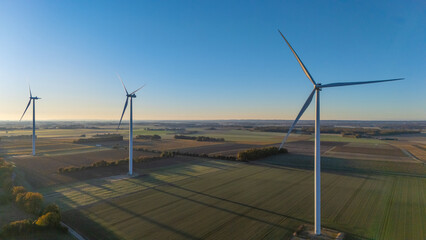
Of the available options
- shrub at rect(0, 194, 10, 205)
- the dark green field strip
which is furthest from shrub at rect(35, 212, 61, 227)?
shrub at rect(0, 194, 10, 205)

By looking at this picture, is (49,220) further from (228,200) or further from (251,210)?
(251,210)

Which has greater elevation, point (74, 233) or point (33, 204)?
point (33, 204)

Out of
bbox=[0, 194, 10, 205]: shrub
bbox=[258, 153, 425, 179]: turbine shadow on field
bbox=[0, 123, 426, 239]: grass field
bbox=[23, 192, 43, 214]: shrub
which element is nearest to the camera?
bbox=[0, 123, 426, 239]: grass field

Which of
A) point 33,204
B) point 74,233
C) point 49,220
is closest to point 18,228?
point 49,220

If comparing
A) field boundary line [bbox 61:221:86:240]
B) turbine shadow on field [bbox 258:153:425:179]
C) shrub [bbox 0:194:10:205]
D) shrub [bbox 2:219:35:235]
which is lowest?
turbine shadow on field [bbox 258:153:425:179]

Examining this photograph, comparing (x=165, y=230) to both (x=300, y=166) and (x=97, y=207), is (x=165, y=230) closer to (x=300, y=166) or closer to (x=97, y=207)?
(x=97, y=207)

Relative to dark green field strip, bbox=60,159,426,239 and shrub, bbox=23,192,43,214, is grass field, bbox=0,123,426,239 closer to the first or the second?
dark green field strip, bbox=60,159,426,239

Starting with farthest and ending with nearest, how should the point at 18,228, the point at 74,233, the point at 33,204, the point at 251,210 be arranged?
the point at 251,210, the point at 33,204, the point at 74,233, the point at 18,228

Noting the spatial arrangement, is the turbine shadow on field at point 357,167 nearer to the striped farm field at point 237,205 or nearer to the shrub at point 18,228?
the striped farm field at point 237,205

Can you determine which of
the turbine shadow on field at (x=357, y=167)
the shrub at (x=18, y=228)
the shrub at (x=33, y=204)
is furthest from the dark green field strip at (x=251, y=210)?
the turbine shadow on field at (x=357, y=167)
